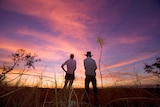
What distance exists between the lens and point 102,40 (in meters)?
2.53

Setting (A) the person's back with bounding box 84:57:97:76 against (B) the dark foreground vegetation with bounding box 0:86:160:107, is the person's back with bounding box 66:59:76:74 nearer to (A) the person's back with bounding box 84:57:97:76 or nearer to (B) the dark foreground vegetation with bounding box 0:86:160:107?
(A) the person's back with bounding box 84:57:97:76

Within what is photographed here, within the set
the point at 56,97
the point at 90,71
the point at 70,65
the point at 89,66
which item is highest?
the point at 70,65

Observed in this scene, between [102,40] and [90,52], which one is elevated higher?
[90,52]

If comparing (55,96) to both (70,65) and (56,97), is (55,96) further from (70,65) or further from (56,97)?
(70,65)

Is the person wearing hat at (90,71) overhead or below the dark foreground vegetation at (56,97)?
overhead

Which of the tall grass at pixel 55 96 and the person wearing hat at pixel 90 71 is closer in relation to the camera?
the tall grass at pixel 55 96

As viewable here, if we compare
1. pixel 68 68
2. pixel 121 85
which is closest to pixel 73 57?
pixel 68 68

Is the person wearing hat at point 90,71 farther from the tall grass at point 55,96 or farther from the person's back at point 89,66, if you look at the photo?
the tall grass at point 55,96

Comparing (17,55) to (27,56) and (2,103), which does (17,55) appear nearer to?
(27,56)

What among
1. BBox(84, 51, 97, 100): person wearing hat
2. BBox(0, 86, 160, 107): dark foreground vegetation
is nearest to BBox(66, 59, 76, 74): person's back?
BBox(84, 51, 97, 100): person wearing hat

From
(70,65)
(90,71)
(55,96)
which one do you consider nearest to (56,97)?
(55,96)

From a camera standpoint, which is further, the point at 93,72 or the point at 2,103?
the point at 93,72

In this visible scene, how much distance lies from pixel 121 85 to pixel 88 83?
405 cm

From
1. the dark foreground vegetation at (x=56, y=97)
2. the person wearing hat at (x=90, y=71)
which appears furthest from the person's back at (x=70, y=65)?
the dark foreground vegetation at (x=56, y=97)
